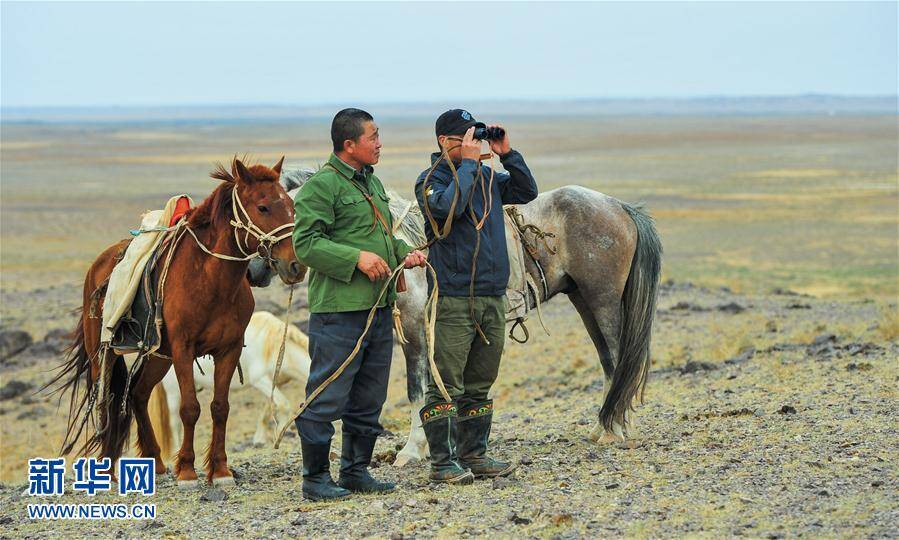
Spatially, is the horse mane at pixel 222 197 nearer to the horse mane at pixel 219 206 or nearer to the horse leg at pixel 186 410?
the horse mane at pixel 219 206

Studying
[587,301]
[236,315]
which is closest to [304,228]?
[236,315]

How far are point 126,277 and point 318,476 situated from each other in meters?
2.04

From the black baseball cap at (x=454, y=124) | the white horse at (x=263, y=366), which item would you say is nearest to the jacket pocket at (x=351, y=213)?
the black baseball cap at (x=454, y=124)

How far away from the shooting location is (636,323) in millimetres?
8344

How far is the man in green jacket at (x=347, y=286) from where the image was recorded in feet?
20.8

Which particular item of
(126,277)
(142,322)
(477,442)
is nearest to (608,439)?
(477,442)

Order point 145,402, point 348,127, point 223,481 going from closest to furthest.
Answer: point 348,127, point 223,481, point 145,402

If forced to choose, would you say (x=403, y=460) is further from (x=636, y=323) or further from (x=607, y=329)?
(x=636, y=323)

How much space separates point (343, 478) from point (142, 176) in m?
55.0

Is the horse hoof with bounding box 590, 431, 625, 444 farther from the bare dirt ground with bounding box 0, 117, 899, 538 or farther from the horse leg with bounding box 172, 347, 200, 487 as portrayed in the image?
the horse leg with bounding box 172, 347, 200, 487

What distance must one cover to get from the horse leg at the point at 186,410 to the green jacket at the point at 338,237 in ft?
3.76

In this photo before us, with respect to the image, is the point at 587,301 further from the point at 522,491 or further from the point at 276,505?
the point at 276,505

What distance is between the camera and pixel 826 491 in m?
6.11

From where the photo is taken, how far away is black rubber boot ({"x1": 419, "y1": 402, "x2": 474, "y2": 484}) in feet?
22.0
